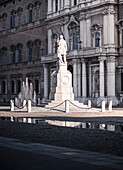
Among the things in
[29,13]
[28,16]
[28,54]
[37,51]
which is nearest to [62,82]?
[37,51]

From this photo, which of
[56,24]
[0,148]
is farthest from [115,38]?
[0,148]

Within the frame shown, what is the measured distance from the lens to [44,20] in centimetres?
5303

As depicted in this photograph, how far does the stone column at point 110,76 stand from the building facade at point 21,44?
45.9 feet

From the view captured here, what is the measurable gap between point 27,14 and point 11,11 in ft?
17.9

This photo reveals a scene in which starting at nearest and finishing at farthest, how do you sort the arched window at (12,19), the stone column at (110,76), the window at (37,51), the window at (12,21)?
the stone column at (110,76) → the window at (37,51) → the arched window at (12,19) → the window at (12,21)

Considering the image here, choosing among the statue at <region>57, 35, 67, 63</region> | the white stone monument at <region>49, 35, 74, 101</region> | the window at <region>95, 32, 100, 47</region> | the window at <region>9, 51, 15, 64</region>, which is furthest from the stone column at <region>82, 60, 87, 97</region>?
the window at <region>9, 51, 15, 64</region>

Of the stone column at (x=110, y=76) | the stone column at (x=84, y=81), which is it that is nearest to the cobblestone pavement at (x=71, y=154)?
the stone column at (x=110, y=76)

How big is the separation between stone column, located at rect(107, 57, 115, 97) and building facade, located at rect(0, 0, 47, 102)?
14.0m

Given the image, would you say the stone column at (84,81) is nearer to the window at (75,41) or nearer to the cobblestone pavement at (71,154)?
the window at (75,41)

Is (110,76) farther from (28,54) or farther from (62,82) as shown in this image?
(28,54)

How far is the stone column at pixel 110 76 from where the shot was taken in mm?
40719

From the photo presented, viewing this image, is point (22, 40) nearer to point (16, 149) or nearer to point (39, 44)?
point (39, 44)

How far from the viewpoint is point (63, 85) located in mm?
30328

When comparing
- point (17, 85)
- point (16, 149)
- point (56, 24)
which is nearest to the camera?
point (16, 149)
